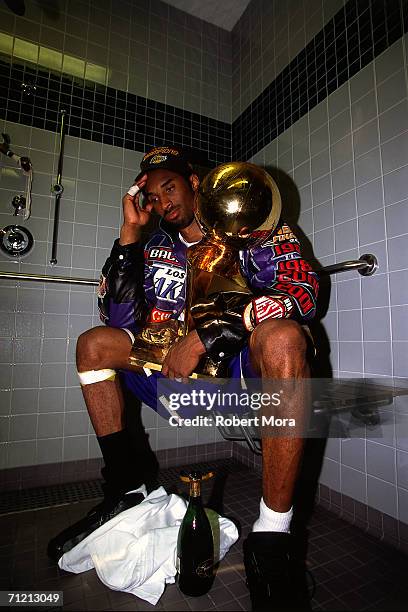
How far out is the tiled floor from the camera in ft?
2.53

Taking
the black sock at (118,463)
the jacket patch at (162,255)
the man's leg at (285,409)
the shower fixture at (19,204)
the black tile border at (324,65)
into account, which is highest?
the black tile border at (324,65)

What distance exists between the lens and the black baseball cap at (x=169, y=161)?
4.05ft

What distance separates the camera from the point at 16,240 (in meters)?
1.54

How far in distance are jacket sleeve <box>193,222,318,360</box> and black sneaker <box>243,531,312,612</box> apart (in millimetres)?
412

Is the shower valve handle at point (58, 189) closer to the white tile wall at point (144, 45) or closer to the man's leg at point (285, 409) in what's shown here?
the white tile wall at point (144, 45)

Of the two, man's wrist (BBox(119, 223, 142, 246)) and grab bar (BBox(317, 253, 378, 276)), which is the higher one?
man's wrist (BBox(119, 223, 142, 246))

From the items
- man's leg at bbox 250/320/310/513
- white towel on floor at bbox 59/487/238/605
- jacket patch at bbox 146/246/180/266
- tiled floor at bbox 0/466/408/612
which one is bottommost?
tiled floor at bbox 0/466/408/612

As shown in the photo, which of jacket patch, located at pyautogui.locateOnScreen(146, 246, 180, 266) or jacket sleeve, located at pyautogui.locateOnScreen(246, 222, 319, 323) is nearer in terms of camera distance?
jacket sleeve, located at pyautogui.locateOnScreen(246, 222, 319, 323)

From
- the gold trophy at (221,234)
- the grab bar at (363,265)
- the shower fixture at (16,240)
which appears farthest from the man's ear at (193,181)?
the shower fixture at (16,240)

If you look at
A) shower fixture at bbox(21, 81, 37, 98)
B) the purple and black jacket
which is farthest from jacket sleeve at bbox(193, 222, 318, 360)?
shower fixture at bbox(21, 81, 37, 98)

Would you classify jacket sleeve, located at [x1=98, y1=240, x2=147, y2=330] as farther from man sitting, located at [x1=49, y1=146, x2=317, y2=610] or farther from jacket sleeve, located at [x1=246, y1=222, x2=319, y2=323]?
jacket sleeve, located at [x1=246, y1=222, x2=319, y2=323]

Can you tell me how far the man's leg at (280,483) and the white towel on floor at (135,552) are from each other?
0.22 m

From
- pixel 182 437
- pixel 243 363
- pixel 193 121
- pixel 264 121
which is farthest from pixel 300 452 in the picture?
pixel 193 121

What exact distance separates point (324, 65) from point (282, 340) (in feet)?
4.49
